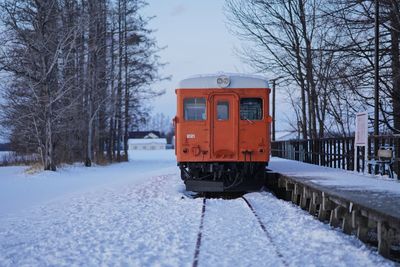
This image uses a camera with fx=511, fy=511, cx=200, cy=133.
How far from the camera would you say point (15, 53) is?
2053 centimetres

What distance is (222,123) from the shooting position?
13.6m

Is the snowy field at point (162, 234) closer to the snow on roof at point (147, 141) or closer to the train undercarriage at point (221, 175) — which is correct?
the train undercarriage at point (221, 175)

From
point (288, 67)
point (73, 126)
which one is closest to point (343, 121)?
point (288, 67)

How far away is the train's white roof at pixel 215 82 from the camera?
1364cm

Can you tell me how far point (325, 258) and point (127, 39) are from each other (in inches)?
1270

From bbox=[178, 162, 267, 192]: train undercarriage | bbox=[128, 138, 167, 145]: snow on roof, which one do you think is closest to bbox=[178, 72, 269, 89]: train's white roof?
bbox=[178, 162, 267, 192]: train undercarriage

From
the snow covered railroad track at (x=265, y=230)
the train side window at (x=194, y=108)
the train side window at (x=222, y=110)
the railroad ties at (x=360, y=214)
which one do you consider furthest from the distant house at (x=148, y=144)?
the railroad ties at (x=360, y=214)

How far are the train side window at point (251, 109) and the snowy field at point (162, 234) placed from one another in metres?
2.15

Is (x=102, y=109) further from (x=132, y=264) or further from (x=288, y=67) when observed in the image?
(x=132, y=264)

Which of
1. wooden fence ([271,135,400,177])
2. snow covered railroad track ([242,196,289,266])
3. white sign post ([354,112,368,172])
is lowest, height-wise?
snow covered railroad track ([242,196,289,266])

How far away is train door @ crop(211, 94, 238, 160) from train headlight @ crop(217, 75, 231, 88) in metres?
0.27

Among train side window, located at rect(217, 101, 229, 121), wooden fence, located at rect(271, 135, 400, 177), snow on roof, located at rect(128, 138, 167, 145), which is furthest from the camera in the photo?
snow on roof, located at rect(128, 138, 167, 145)

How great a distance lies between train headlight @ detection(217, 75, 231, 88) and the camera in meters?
13.6

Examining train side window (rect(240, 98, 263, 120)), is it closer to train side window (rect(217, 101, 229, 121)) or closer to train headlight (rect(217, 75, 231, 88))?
train side window (rect(217, 101, 229, 121))
